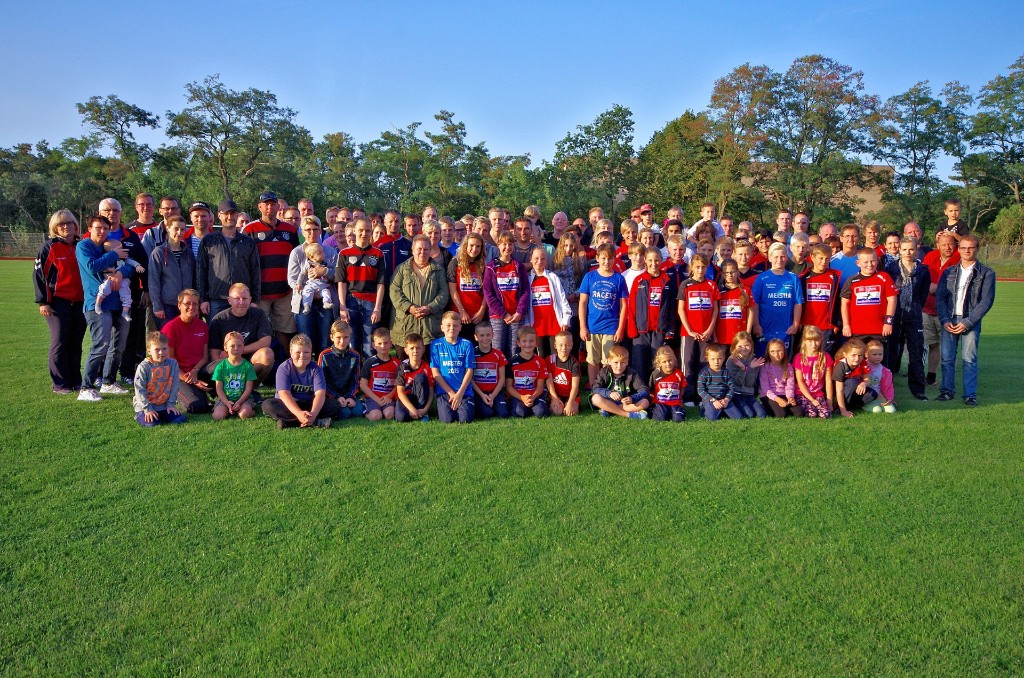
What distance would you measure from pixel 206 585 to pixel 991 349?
11693 mm

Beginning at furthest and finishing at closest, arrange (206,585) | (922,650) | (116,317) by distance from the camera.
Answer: (116,317)
(206,585)
(922,650)

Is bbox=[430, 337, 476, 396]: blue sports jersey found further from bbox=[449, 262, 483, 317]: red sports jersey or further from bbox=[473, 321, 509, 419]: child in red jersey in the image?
bbox=[449, 262, 483, 317]: red sports jersey

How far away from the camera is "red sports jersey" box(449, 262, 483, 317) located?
699 cm

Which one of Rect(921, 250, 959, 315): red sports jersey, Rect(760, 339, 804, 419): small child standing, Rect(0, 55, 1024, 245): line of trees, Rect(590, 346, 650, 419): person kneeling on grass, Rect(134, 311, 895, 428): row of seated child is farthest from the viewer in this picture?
Rect(0, 55, 1024, 245): line of trees

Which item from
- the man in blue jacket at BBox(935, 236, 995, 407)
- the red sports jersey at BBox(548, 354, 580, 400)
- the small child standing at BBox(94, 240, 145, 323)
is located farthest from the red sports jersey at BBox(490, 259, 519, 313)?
the man in blue jacket at BBox(935, 236, 995, 407)

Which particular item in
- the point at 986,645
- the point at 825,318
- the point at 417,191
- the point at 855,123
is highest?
the point at 855,123

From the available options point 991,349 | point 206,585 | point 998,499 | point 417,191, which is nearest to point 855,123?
point 417,191

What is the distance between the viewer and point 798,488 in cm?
448

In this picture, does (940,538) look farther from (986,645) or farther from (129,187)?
(129,187)

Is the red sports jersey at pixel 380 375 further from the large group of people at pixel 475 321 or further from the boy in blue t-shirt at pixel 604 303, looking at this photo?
the boy in blue t-shirt at pixel 604 303

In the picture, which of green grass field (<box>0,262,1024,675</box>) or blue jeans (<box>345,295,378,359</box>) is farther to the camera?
blue jeans (<box>345,295,378,359</box>)

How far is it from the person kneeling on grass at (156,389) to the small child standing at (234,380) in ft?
1.18

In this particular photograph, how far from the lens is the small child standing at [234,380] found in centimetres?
616

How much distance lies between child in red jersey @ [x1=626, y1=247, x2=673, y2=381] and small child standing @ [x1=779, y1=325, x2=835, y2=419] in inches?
48.9
